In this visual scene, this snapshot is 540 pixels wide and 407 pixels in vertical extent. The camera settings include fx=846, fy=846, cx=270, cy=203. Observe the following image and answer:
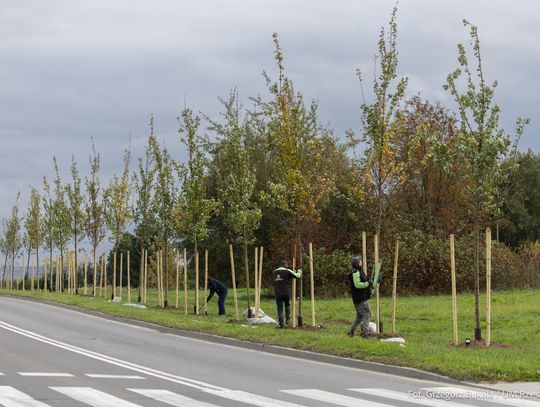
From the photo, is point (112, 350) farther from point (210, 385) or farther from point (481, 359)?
point (481, 359)

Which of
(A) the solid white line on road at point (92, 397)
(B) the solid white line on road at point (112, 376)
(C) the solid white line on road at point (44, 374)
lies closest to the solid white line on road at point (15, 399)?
(A) the solid white line on road at point (92, 397)

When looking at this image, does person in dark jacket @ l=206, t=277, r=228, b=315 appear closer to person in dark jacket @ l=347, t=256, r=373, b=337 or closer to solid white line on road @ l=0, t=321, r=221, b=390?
solid white line on road @ l=0, t=321, r=221, b=390

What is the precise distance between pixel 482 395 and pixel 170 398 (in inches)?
167

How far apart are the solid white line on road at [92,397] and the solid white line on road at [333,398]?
2392 millimetres

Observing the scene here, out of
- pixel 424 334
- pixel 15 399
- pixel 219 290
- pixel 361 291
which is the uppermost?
pixel 361 291

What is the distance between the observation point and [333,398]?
11.1 m

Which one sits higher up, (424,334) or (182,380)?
(182,380)

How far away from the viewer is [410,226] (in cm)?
4194

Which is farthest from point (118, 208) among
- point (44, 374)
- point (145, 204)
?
point (44, 374)

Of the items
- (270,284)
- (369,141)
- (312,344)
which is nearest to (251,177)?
(369,141)

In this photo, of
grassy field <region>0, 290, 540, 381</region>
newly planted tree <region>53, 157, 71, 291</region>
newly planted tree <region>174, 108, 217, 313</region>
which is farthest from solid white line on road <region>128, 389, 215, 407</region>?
newly planted tree <region>53, 157, 71, 291</region>

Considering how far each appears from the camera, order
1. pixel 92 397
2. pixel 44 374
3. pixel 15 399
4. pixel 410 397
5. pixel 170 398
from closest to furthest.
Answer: pixel 15 399 < pixel 92 397 < pixel 170 398 < pixel 410 397 < pixel 44 374

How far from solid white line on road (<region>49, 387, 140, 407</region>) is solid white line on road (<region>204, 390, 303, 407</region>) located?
4.55ft

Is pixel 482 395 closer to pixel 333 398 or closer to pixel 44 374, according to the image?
pixel 333 398
